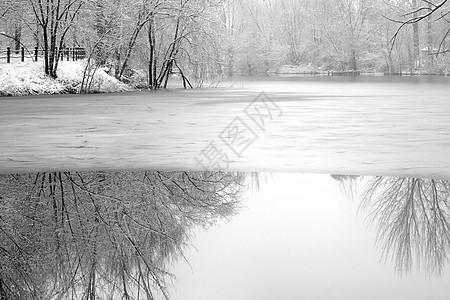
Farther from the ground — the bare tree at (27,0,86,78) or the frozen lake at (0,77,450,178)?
the bare tree at (27,0,86,78)

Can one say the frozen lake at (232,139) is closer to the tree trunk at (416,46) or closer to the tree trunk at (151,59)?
the tree trunk at (151,59)

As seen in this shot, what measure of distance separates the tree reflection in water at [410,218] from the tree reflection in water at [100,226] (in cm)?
136

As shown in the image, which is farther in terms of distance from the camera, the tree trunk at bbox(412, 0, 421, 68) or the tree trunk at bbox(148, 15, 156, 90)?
the tree trunk at bbox(412, 0, 421, 68)

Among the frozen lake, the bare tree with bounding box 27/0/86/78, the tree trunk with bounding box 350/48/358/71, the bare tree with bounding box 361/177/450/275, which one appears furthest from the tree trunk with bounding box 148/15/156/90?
the tree trunk with bounding box 350/48/358/71

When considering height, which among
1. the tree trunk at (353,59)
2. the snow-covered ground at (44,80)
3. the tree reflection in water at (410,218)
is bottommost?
the tree reflection in water at (410,218)

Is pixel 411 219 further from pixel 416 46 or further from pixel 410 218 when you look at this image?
pixel 416 46

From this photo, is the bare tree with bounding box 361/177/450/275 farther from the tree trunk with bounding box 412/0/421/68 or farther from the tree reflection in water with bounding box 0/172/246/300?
the tree trunk with bounding box 412/0/421/68

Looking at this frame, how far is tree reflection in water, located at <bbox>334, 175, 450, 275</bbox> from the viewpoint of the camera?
4707mm

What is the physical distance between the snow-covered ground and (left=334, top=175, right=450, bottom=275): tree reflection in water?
2638cm

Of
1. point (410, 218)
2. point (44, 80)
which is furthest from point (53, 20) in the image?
point (410, 218)

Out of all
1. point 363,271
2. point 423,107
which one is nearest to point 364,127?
point 423,107

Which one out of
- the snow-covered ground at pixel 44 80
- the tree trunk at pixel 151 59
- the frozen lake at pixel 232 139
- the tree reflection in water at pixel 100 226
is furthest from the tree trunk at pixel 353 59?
the tree reflection in water at pixel 100 226

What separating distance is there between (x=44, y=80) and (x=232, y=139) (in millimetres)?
22359

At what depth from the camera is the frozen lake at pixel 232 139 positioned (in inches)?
379
